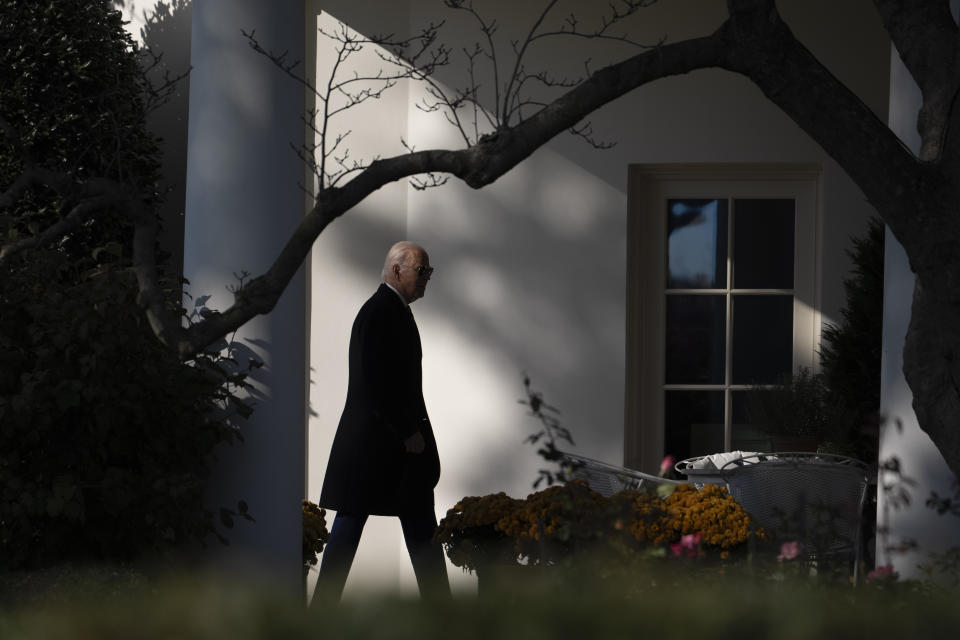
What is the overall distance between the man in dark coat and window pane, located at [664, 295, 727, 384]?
8.68 feet

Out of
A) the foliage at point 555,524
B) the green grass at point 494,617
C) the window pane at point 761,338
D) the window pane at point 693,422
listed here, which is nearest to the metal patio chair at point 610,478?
the foliage at point 555,524

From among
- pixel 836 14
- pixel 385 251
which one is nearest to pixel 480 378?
pixel 385 251

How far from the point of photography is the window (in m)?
7.27

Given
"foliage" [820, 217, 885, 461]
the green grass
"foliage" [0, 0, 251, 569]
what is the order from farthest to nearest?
"foliage" [820, 217, 885, 461]
"foliage" [0, 0, 251, 569]
the green grass

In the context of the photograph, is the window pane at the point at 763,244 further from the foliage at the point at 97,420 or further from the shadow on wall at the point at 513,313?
the foliage at the point at 97,420

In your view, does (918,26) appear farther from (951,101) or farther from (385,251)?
(385,251)

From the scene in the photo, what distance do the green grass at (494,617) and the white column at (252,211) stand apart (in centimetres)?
339

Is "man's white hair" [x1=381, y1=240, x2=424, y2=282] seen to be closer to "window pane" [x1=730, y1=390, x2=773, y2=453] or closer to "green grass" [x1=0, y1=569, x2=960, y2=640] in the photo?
"window pane" [x1=730, y1=390, x2=773, y2=453]

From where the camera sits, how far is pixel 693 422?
7371 millimetres

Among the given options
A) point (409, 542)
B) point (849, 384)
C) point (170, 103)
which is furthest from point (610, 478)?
point (170, 103)

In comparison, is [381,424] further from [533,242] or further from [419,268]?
[533,242]

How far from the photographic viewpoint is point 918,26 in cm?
262

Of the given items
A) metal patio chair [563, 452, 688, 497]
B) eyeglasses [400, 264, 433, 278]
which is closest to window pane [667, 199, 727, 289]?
metal patio chair [563, 452, 688, 497]

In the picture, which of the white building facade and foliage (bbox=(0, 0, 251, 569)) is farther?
the white building facade
